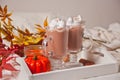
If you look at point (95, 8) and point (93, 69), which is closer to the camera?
point (93, 69)

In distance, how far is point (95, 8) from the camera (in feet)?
8.38

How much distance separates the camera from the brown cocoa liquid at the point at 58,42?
3.47ft

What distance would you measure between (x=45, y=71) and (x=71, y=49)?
209 millimetres

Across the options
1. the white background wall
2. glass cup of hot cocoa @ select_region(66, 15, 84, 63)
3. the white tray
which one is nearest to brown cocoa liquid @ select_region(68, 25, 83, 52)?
glass cup of hot cocoa @ select_region(66, 15, 84, 63)

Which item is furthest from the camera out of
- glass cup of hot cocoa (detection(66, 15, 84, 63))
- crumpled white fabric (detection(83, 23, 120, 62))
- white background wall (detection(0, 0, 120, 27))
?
white background wall (detection(0, 0, 120, 27))

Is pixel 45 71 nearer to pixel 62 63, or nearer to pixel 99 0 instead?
pixel 62 63

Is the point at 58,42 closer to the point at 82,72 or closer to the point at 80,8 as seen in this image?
the point at 82,72

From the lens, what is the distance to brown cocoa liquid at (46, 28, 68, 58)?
41.6 inches

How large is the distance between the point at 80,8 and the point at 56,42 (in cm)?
145

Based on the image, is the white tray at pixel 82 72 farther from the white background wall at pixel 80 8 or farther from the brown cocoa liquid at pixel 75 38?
the white background wall at pixel 80 8

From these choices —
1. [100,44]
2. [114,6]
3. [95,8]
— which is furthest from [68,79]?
[114,6]

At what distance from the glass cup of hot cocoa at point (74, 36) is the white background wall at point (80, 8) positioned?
1.12m

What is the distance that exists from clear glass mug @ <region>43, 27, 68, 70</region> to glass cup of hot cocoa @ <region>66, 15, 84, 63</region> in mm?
40

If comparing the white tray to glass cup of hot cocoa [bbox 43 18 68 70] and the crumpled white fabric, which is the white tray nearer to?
glass cup of hot cocoa [bbox 43 18 68 70]
